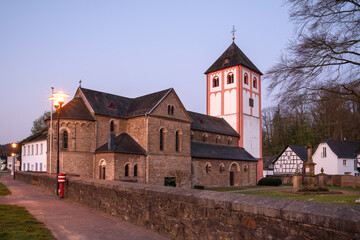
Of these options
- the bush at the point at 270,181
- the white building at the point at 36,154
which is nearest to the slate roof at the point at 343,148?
the bush at the point at 270,181

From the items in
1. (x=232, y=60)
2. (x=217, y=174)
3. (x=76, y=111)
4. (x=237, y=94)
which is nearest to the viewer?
(x=76, y=111)

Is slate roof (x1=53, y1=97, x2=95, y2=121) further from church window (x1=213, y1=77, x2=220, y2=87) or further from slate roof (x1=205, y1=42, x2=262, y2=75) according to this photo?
slate roof (x1=205, y1=42, x2=262, y2=75)

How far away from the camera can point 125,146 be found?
29.8 meters

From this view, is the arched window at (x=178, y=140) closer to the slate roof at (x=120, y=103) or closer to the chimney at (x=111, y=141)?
the slate roof at (x=120, y=103)

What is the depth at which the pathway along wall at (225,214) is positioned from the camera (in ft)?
12.8

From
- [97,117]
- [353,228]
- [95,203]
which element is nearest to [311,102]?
[353,228]

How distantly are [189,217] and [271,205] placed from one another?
2.37 m

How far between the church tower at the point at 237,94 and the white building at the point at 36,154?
83.6 feet

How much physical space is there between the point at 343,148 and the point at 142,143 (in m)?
36.2

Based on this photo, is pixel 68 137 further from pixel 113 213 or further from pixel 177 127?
pixel 113 213

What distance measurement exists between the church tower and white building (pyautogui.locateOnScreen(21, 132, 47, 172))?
2549cm

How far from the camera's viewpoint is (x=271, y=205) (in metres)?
4.70

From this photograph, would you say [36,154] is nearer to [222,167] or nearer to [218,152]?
[218,152]

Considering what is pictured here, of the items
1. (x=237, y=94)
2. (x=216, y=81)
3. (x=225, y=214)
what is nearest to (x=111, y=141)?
(x=237, y=94)
